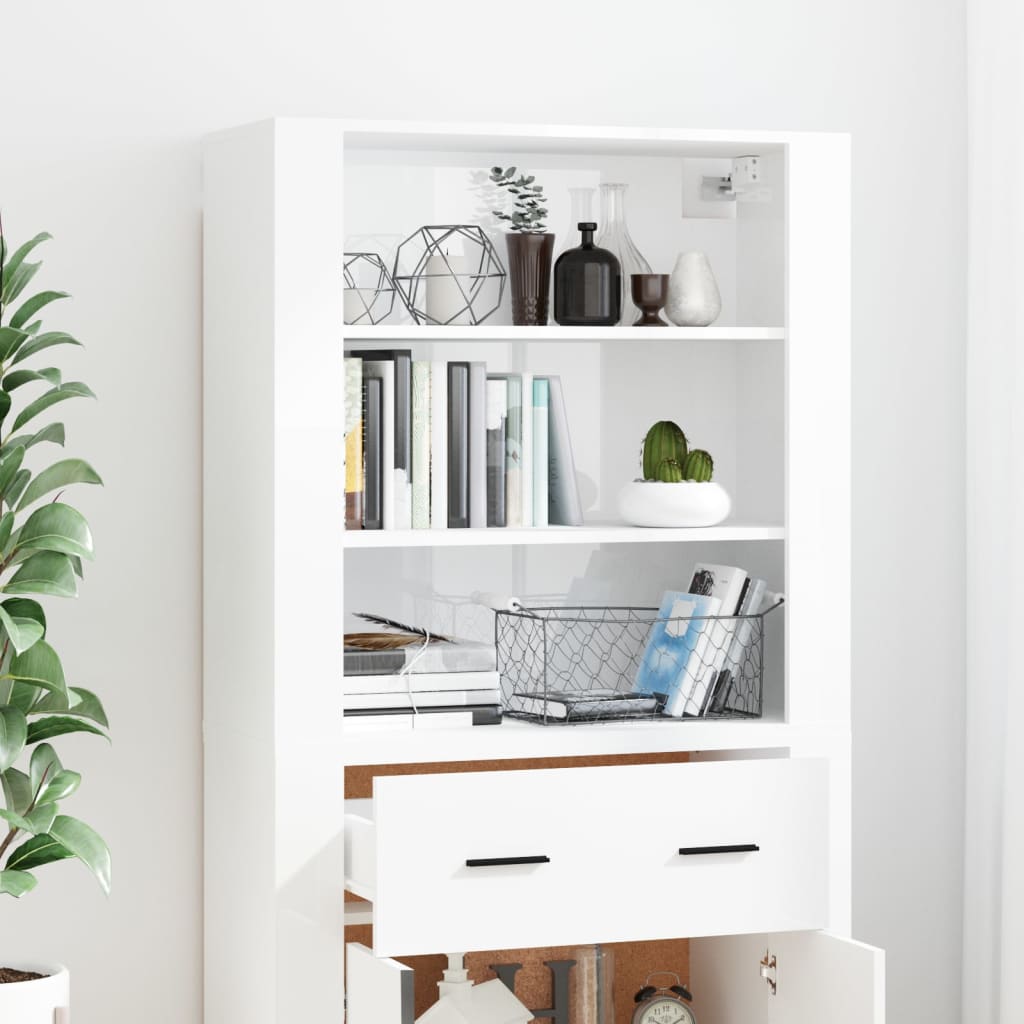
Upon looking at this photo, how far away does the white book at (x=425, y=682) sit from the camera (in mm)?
2258

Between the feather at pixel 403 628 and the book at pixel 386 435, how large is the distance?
204 millimetres

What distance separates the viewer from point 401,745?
2219 millimetres

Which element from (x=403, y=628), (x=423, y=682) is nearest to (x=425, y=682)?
(x=423, y=682)

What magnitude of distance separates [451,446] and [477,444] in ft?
0.13

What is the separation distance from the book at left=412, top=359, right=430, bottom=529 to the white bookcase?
0.26ft

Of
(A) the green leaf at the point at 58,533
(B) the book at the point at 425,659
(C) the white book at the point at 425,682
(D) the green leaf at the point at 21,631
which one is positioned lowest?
(C) the white book at the point at 425,682

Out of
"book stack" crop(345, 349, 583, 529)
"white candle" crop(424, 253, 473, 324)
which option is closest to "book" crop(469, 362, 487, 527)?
"book stack" crop(345, 349, 583, 529)

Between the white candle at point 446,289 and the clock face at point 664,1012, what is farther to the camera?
the clock face at point 664,1012

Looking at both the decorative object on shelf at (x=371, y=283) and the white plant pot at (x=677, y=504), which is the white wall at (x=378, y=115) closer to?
the decorative object on shelf at (x=371, y=283)

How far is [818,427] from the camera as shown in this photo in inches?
92.0

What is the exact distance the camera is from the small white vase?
241 cm

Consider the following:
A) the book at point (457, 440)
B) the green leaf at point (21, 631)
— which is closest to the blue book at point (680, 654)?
the book at point (457, 440)

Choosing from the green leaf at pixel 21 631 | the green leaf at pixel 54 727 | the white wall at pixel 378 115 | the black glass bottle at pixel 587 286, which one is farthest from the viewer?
the white wall at pixel 378 115

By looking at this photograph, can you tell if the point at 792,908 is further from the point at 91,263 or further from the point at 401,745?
the point at 91,263
